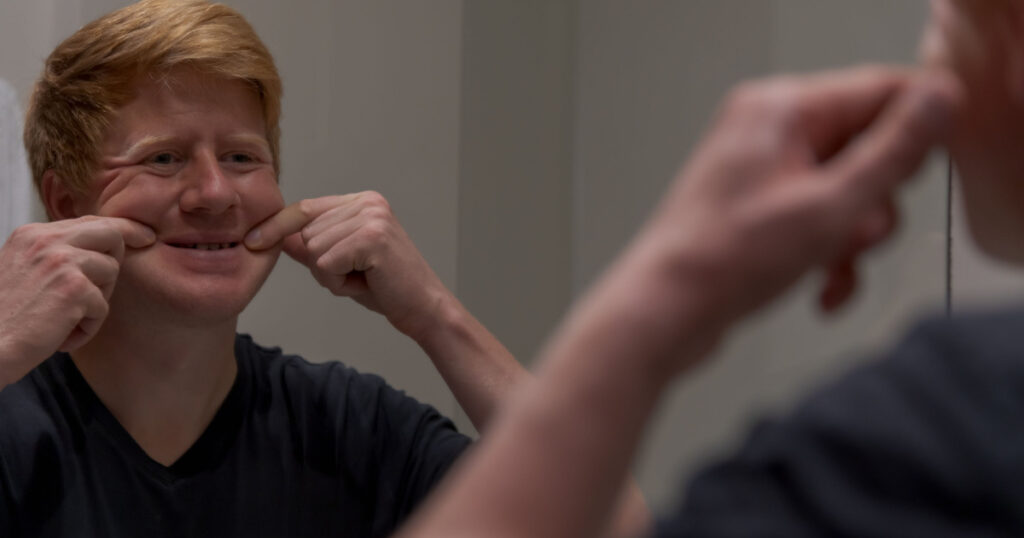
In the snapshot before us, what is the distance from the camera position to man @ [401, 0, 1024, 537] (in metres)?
0.30

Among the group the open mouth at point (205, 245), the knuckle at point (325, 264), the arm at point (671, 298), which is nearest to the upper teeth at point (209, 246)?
the open mouth at point (205, 245)

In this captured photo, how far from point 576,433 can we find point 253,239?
87 cm

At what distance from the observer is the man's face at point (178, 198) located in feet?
3.62

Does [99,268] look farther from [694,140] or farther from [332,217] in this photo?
[694,140]

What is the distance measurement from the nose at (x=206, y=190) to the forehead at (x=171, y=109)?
4cm

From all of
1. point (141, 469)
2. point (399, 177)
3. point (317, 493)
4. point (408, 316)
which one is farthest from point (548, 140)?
point (141, 469)

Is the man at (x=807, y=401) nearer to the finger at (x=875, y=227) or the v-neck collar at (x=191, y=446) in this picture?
the finger at (x=875, y=227)

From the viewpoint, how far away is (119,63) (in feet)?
3.62

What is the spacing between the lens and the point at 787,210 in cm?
35

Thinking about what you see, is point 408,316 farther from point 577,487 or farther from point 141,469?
point 577,487

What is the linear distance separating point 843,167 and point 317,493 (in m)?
0.95

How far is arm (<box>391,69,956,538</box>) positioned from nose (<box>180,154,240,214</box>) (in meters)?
0.80

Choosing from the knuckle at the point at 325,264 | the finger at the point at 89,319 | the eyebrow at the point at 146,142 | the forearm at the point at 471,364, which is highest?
the eyebrow at the point at 146,142

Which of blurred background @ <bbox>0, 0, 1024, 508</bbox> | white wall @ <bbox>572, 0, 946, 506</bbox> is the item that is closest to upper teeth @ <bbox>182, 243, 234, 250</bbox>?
blurred background @ <bbox>0, 0, 1024, 508</bbox>
